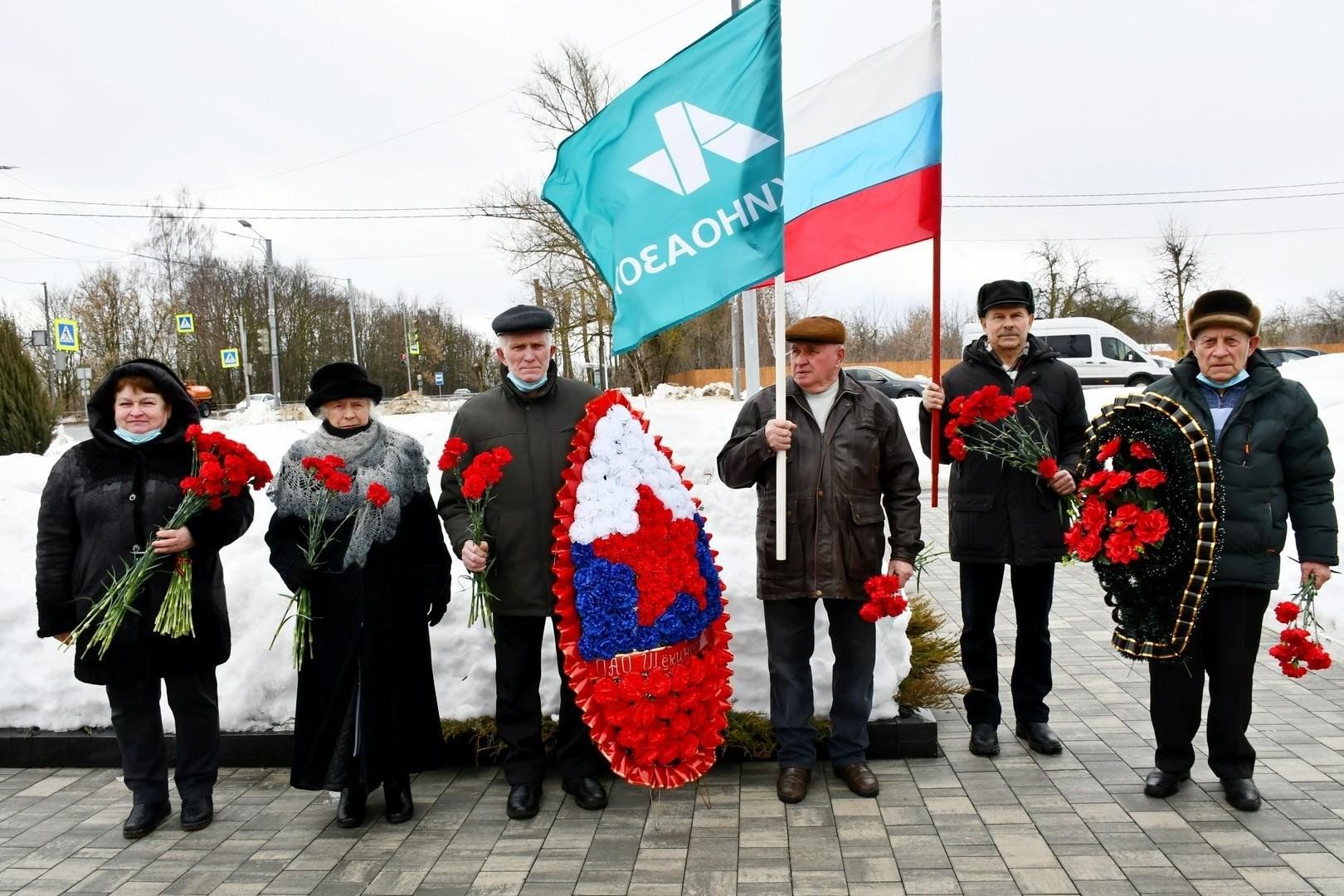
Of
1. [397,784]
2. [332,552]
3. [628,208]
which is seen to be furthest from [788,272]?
[397,784]

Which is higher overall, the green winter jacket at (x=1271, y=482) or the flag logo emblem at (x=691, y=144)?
the flag logo emblem at (x=691, y=144)

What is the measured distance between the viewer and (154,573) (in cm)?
369

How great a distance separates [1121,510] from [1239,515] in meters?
0.41

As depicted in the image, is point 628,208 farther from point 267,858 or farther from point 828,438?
point 267,858

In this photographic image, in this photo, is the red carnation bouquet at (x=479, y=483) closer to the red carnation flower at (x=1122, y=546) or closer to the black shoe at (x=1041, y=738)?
the red carnation flower at (x=1122, y=546)

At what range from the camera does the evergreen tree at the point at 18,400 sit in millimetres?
10727

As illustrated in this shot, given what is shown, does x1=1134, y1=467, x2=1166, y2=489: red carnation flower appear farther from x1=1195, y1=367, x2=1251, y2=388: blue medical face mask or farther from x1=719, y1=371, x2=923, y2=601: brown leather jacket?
x1=719, y1=371, x2=923, y2=601: brown leather jacket

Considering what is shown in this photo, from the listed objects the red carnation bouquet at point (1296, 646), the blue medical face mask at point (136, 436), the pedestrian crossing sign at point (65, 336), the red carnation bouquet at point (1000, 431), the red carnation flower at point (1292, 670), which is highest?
the pedestrian crossing sign at point (65, 336)

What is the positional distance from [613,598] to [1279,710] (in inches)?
136

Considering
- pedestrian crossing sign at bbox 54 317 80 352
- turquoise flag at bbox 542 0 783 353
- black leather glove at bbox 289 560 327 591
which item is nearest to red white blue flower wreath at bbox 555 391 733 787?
turquoise flag at bbox 542 0 783 353

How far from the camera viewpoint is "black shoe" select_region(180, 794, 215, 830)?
147 inches

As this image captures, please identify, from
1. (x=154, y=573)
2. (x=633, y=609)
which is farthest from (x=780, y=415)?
(x=154, y=573)

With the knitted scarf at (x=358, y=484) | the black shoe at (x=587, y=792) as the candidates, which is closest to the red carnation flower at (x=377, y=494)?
the knitted scarf at (x=358, y=484)

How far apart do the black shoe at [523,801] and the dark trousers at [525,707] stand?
2cm
